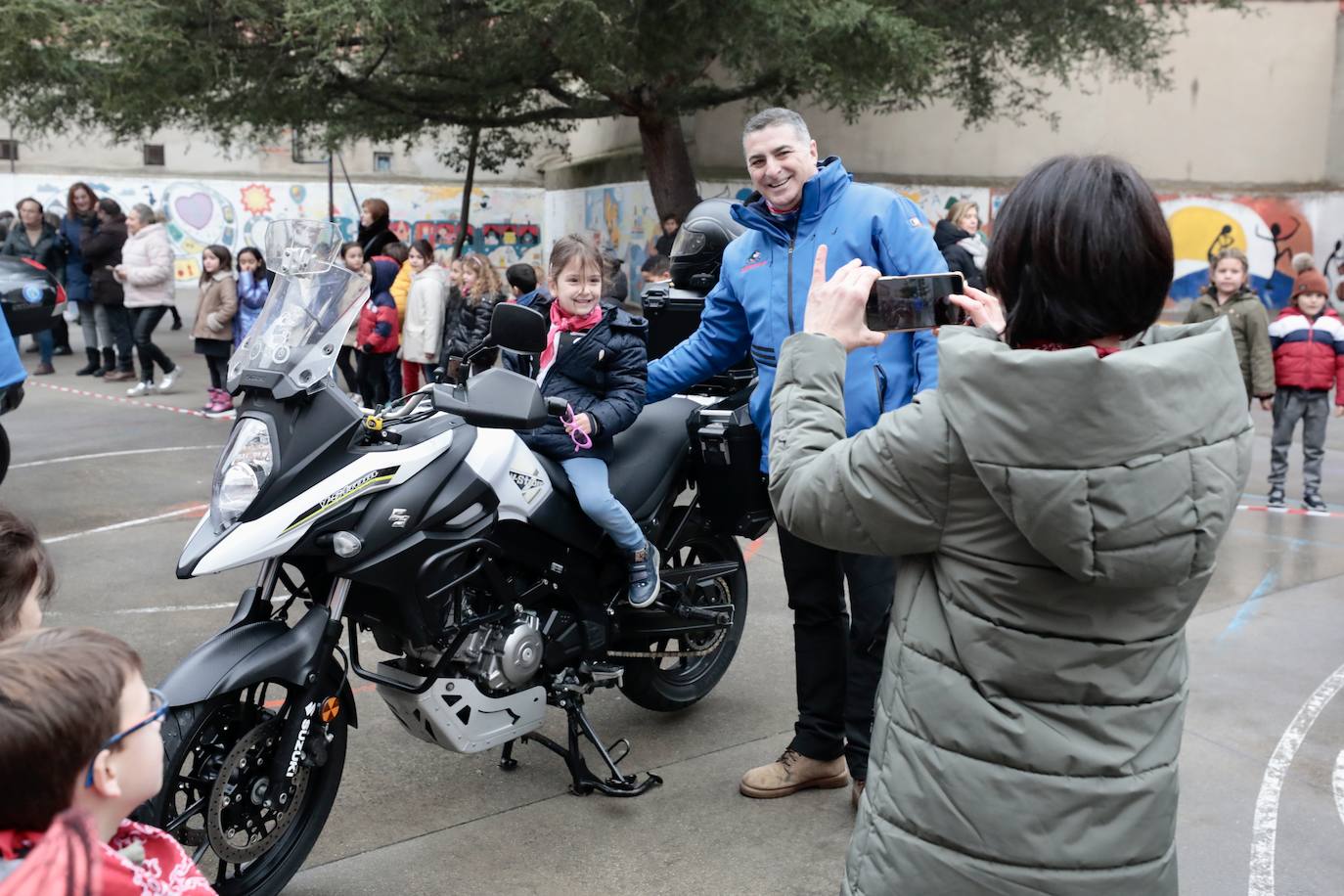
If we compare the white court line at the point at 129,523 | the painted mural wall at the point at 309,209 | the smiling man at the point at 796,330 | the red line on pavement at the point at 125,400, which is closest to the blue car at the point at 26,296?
the white court line at the point at 129,523

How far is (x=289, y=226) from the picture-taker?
10.7ft

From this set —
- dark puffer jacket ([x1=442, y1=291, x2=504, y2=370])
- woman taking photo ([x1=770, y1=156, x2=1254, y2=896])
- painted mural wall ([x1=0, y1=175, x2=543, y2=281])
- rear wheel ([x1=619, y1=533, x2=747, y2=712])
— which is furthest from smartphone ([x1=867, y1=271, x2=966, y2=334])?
painted mural wall ([x1=0, y1=175, x2=543, y2=281])

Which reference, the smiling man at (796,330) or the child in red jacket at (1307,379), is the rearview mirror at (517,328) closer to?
the smiling man at (796,330)

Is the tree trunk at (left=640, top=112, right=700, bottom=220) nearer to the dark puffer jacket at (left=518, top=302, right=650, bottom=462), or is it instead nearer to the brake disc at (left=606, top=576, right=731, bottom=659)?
the brake disc at (left=606, top=576, right=731, bottom=659)

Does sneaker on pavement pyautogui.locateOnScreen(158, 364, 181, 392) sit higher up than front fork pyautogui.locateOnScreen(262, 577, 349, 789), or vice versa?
front fork pyautogui.locateOnScreen(262, 577, 349, 789)

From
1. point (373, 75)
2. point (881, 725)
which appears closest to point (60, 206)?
point (373, 75)

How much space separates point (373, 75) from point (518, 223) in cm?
1201

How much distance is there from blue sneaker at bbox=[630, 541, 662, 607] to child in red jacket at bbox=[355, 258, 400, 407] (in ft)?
23.3

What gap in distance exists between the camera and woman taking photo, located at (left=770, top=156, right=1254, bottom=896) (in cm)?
163

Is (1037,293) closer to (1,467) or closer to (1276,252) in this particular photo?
(1,467)

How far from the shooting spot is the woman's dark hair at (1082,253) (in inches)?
66.8

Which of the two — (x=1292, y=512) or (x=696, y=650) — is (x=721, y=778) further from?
(x=1292, y=512)

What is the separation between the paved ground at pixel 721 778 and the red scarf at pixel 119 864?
0.99 m

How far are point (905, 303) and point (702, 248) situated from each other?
9.20 ft
